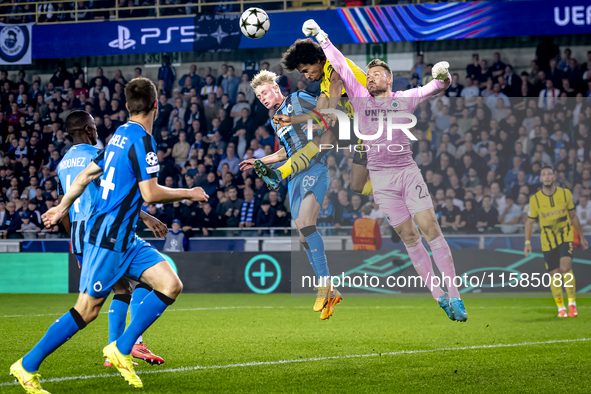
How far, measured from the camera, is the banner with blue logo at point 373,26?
1404 centimetres

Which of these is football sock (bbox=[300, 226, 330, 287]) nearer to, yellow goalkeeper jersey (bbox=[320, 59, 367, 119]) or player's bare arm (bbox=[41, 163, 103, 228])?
yellow goalkeeper jersey (bbox=[320, 59, 367, 119])

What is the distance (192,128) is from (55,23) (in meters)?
4.74

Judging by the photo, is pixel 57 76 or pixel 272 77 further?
pixel 57 76

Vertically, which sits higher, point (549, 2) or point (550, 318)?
point (549, 2)

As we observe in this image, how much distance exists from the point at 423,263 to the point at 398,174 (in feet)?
2.49

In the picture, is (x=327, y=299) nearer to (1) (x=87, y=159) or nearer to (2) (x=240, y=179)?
(1) (x=87, y=159)

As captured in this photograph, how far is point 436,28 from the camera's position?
47.4 ft

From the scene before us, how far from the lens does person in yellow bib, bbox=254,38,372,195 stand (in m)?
5.35

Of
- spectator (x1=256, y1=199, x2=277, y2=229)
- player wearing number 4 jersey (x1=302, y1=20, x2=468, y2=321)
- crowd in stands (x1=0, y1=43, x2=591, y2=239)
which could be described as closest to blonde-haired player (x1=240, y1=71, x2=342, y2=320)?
crowd in stands (x1=0, y1=43, x2=591, y2=239)

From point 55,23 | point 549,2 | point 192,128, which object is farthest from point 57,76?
point 549,2

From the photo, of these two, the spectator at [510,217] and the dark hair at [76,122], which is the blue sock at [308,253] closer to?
the dark hair at [76,122]

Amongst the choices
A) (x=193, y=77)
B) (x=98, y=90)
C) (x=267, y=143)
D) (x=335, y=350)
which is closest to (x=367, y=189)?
(x=335, y=350)

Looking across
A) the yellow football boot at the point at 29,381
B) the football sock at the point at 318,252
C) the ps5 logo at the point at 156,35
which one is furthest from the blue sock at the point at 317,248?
the ps5 logo at the point at 156,35

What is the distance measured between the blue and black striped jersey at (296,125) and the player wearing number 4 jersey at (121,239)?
1317 millimetres
